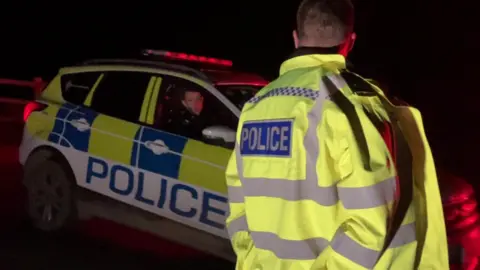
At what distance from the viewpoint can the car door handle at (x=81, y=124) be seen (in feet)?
23.0

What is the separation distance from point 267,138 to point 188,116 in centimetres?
415

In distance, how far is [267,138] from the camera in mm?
A: 2516

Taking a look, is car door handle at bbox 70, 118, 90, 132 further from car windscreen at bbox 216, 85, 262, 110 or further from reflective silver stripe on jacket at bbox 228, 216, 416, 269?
reflective silver stripe on jacket at bbox 228, 216, 416, 269

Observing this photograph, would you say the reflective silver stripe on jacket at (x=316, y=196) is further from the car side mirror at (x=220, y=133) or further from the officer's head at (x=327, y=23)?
the car side mirror at (x=220, y=133)

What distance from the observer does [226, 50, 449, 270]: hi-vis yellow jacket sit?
2289 millimetres

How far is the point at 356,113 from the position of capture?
2.36 m

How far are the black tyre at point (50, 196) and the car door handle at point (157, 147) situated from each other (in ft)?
2.78

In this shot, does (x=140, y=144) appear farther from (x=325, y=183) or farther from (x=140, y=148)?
(x=325, y=183)

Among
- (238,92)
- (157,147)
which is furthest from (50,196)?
(238,92)

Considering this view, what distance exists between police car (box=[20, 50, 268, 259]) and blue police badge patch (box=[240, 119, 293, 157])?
3389 mm

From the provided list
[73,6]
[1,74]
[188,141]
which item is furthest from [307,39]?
[73,6]

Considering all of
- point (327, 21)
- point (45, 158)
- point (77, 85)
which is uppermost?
point (327, 21)

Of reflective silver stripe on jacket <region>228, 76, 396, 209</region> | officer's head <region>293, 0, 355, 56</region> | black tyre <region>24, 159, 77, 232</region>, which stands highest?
officer's head <region>293, 0, 355, 56</region>

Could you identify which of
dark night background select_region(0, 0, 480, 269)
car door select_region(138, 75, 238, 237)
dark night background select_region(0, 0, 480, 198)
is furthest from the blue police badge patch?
dark night background select_region(0, 0, 480, 198)
